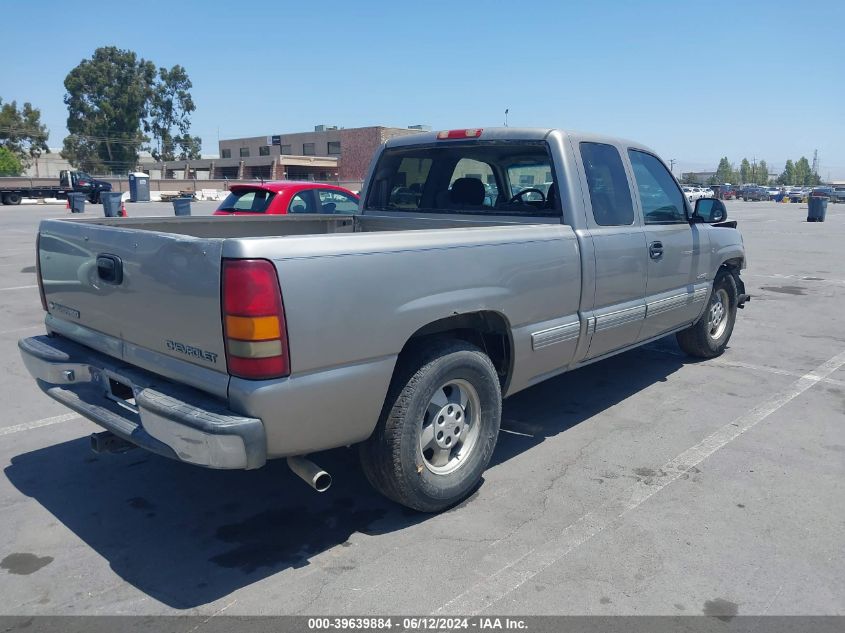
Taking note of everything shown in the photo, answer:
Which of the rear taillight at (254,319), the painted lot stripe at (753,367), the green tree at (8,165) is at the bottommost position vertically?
the painted lot stripe at (753,367)

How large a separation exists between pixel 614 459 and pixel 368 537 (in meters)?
1.81

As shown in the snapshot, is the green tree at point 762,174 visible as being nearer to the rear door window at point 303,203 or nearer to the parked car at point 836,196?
the parked car at point 836,196

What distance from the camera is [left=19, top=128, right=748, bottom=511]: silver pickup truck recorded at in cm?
291

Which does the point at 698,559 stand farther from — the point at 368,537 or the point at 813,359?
the point at 813,359

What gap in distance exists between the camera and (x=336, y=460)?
14.8 feet

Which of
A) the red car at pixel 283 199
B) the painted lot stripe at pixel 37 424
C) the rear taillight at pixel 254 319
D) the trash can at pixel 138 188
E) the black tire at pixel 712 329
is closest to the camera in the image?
the rear taillight at pixel 254 319

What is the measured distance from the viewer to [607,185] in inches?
196

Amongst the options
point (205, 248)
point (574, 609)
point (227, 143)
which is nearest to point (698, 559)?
point (574, 609)

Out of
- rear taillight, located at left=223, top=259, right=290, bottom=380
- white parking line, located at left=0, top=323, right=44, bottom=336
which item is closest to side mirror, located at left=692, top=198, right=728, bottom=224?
rear taillight, located at left=223, top=259, right=290, bottom=380

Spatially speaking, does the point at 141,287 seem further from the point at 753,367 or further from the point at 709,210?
the point at 753,367

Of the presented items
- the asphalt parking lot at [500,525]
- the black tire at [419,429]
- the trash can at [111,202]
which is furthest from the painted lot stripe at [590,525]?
the trash can at [111,202]

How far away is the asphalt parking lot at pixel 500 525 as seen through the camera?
3.07m

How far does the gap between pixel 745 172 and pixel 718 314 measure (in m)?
151

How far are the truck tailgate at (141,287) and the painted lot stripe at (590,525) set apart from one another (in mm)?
1472
